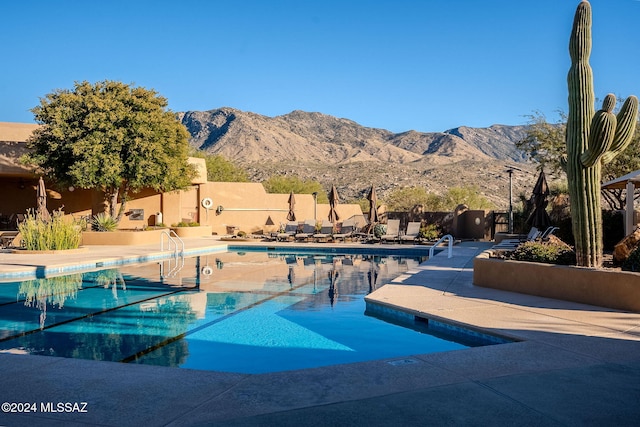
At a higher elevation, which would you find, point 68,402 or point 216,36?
point 216,36

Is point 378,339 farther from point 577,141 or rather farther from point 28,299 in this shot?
point 28,299

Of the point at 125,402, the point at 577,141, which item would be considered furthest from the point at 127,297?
the point at 577,141

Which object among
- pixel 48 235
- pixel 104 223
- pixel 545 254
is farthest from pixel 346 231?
pixel 545 254

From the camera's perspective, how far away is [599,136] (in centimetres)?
675

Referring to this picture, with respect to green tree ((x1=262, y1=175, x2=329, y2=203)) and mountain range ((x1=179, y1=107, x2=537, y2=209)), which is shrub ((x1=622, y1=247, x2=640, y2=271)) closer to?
green tree ((x1=262, y1=175, x2=329, y2=203))

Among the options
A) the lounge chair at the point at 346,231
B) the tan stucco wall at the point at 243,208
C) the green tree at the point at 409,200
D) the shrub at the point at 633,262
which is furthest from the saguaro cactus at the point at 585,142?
the green tree at the point at 409,200

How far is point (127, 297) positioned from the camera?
8750 millimetres

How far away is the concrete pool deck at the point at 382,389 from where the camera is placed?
3023 millimetres

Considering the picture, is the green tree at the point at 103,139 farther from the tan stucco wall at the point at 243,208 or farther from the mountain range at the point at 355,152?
the mountain range at the point at 355,152

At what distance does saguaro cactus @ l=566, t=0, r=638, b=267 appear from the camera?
23.1 ft

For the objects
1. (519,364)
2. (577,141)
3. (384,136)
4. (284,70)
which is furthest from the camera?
(384,136)

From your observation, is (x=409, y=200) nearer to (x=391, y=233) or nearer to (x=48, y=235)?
(x=391, y=233)

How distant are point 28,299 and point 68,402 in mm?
6210

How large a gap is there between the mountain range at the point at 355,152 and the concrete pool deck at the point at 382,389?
1584 inches
